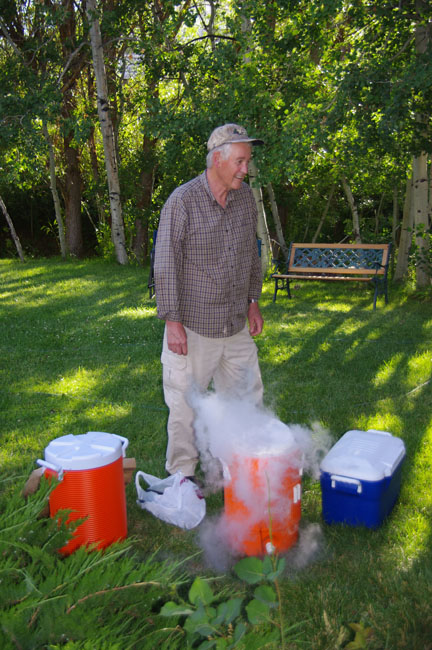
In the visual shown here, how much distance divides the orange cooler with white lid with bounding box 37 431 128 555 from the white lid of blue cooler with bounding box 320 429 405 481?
0.92 metres

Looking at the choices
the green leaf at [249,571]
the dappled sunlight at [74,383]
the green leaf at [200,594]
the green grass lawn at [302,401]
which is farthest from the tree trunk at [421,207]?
the green leaf at [200,594]

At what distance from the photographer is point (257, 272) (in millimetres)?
3062

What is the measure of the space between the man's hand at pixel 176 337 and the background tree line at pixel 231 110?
4.97 m

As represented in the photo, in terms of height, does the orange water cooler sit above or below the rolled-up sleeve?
below

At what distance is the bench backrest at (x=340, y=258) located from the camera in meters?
8.16

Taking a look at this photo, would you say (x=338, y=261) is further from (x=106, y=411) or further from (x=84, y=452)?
(x=84, y=452)

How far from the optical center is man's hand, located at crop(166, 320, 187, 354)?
2.69 meters

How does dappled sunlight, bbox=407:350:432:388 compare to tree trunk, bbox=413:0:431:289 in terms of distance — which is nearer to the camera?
dappled sunlight, bbox=407:350:432:388

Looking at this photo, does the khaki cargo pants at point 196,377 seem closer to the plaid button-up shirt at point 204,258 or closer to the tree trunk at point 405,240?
the plaid button-up shirt at point 204,258

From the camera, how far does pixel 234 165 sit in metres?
2.56

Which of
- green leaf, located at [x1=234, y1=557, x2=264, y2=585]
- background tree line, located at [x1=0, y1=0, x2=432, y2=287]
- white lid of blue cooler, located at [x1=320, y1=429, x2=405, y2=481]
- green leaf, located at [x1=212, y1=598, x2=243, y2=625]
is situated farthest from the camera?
background tree line, located at [x1=0, y1=0, x2=432, y2=287]

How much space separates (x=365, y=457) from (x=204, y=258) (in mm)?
1181

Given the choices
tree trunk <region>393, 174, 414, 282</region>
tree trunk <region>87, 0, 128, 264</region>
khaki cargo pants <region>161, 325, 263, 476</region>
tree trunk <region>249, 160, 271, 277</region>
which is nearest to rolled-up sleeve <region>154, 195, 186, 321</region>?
khaki cargo pants <region>161, 325, 263, 476</region>

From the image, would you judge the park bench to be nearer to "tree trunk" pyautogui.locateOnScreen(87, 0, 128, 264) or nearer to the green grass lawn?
the green grass lawn
